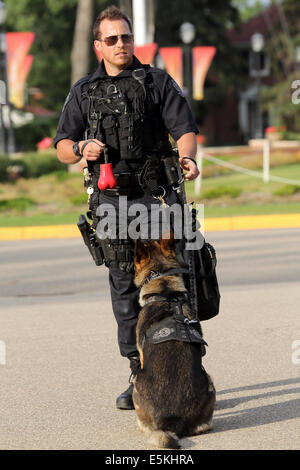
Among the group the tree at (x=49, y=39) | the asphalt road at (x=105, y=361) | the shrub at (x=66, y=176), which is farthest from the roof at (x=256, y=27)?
the asphalt road at (x=105, y=361)

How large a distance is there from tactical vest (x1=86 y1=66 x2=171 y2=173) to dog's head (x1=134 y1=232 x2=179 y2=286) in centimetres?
56

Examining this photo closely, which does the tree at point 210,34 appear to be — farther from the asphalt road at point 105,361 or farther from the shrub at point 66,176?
the asphalt road at point 105,361

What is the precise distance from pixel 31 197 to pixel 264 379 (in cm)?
1392

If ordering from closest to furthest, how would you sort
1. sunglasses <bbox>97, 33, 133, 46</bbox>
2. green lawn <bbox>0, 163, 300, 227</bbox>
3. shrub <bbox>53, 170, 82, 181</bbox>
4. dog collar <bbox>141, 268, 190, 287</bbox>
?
dog collar <bbox>141, 268, 190, 287</bbox>, sunglasses <bbox>97, 33, 133, 46</bbox>, green lawn <bbox>0, 163, 300, 227</bbox>, shrub <bbox>53, 170, 82, 181</bbox>

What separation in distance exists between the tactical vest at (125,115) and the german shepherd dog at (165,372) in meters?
0.61

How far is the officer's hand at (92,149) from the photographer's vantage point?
4566 millimetres

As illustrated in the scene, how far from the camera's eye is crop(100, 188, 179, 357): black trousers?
4742 mm

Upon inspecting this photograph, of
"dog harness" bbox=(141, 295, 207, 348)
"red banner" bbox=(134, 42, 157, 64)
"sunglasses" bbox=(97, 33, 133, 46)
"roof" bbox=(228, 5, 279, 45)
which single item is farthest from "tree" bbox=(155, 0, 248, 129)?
"dog harness" bbox=(141, 295, 207, 348)

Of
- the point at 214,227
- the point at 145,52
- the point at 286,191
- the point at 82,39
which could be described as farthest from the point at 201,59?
the point at 214,227

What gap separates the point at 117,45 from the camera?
15.5ft

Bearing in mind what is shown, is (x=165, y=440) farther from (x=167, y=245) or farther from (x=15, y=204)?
(x=15, y=204)

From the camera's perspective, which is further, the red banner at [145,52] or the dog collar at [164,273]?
the red banner at [145,52]

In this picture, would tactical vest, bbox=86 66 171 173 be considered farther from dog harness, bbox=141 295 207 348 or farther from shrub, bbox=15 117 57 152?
shrub, bbox=15 117 57 152
